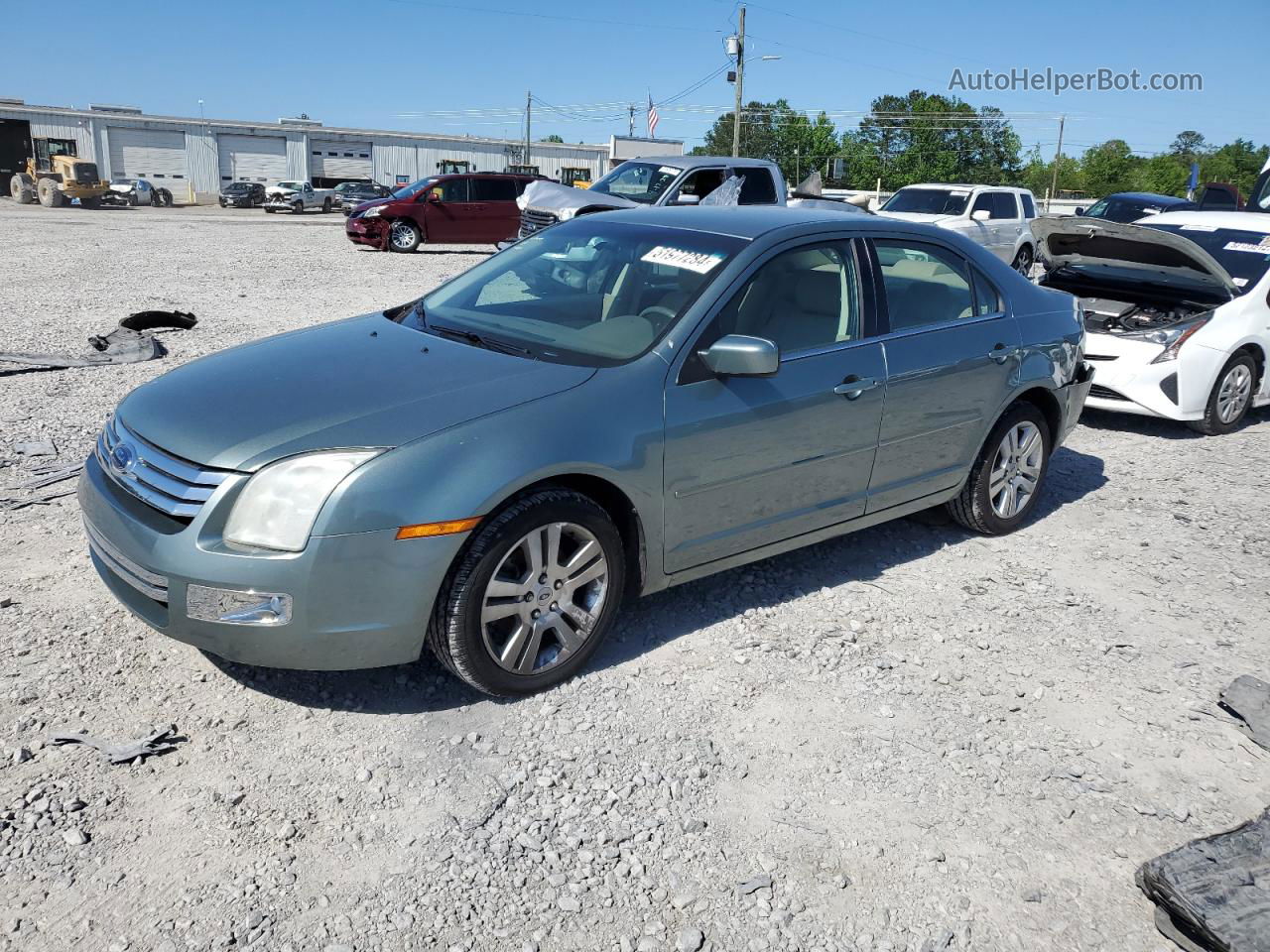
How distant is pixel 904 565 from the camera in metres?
5.00

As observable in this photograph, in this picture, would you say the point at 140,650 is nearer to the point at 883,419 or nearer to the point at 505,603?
the point at 505,603

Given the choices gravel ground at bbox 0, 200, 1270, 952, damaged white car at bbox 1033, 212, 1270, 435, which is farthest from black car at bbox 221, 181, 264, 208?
gravel ground at bbox 0, 200, 1270, 952

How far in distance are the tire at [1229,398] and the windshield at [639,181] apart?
9.26 meters

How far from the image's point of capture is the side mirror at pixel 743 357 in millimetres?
3666

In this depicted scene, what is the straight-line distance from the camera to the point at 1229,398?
788cm

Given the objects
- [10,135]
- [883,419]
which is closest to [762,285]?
[883,419]

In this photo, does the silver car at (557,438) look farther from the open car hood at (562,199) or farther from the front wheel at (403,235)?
the front wheel at (403,235)

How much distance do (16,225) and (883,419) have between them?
93.9 ft

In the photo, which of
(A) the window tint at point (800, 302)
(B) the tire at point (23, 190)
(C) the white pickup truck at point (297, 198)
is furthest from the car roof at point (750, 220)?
(B) the tire at point (23, 190)

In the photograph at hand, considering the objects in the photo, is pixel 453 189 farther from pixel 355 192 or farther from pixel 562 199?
pixel 355 192

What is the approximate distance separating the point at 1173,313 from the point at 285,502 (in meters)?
7.34

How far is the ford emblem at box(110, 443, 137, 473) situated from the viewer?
133 inches

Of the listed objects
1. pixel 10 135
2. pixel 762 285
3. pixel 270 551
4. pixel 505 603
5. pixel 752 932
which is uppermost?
pixel 10 135

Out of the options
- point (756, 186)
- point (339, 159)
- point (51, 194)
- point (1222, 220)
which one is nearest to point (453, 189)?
point (756, 186)
